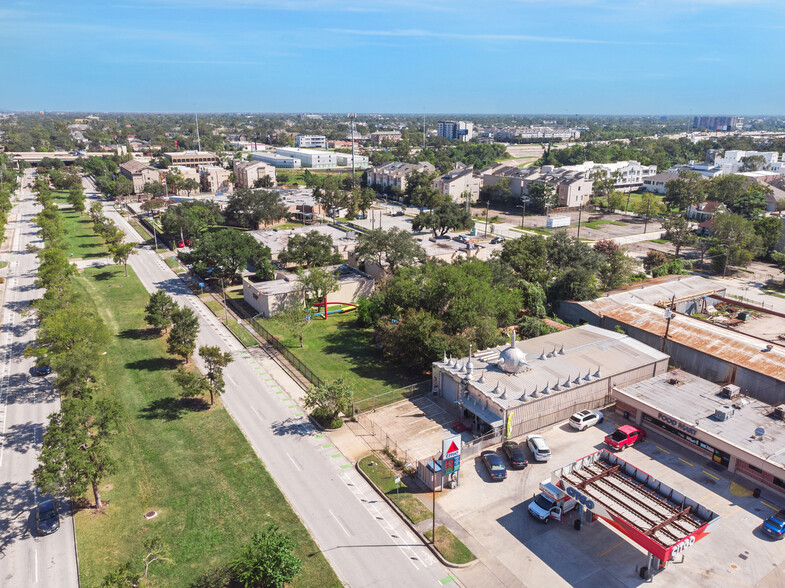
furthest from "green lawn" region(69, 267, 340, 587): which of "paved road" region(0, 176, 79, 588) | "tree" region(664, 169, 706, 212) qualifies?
"tree" region(664, 169, 706, 212)

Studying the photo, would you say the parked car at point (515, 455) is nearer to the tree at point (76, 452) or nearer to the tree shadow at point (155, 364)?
the tree at point (76, 452)

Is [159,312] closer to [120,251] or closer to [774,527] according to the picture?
[120,251]

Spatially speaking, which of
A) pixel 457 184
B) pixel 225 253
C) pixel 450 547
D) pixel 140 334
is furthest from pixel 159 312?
pixel 457 184

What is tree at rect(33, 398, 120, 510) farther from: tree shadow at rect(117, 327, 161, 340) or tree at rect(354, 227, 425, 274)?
tree at rect(354, 227, 425, 274)

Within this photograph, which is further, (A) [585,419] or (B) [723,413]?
(A) [585,419]

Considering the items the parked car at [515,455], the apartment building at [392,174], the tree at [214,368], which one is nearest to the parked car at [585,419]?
the parked car at [515,455]

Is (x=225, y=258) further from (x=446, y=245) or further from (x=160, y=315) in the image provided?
(x=446, y=245)
